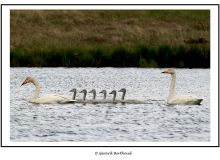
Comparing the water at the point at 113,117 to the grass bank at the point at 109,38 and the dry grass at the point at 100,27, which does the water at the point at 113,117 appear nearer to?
the grass bank at the point at 109,38

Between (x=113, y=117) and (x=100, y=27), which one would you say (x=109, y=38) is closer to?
(x=100, y=27)

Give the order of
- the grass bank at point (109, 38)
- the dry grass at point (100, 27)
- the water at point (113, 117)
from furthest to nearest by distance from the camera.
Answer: the dry grass at point (100, 27) → the grass bank at point (109, 38) → the water at point (113, 117)

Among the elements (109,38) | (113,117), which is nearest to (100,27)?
(109,38)

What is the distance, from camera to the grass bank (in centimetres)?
2764

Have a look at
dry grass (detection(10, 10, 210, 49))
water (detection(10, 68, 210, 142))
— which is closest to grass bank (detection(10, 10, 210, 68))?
dry grass (detection(10, 10, 210, 49))

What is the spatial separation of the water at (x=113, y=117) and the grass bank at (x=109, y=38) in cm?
512

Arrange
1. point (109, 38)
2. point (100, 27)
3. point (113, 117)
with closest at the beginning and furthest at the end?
point (113, 117) < point (109, 38) < point (100, 27)

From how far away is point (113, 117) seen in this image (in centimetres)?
1409

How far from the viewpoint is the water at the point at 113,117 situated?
11914 millimetres

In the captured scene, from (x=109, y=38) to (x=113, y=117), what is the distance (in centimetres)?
2245

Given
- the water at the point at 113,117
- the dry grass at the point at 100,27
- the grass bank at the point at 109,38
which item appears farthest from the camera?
the dry grass at the point at 100,27

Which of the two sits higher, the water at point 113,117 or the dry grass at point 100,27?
the dry grass at point 100,27

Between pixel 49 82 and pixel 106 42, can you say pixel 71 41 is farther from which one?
pixel 49 82

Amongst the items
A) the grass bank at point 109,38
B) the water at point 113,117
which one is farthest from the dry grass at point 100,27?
the water at point 113,117
